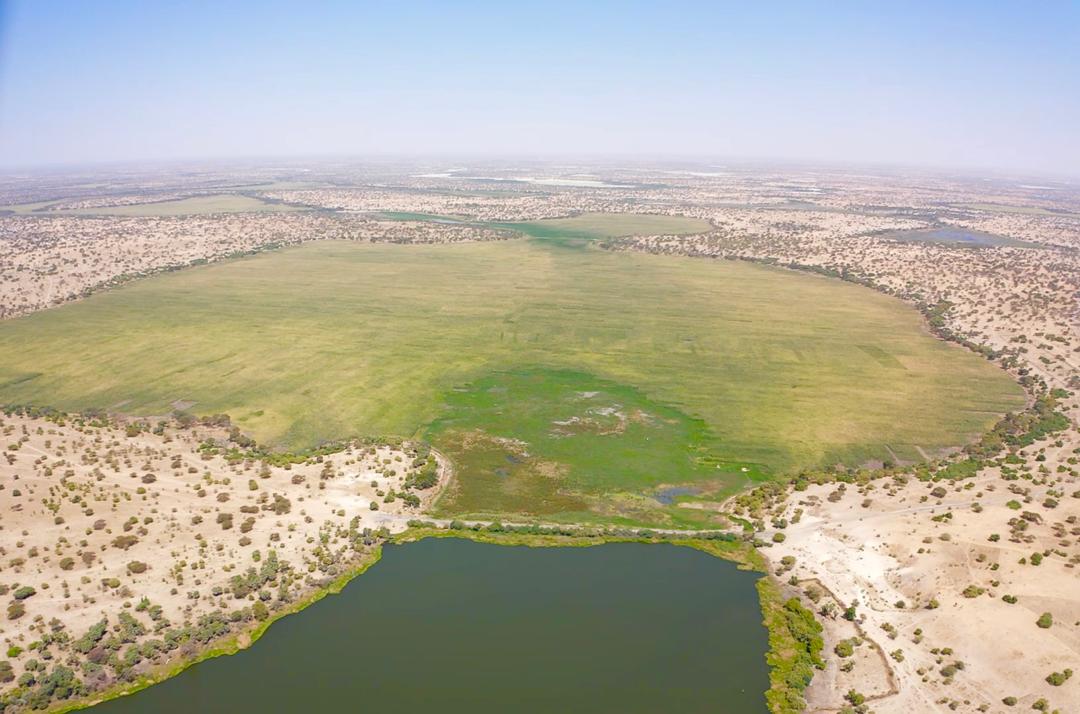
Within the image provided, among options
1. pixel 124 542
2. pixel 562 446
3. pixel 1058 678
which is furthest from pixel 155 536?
pixel 1058 678

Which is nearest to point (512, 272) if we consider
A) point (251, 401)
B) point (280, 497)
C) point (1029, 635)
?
point (251, 401)

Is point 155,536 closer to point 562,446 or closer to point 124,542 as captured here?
point 124,542

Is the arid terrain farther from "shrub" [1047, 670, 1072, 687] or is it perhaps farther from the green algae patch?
the green algae patch

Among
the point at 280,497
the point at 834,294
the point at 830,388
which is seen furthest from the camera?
the point at 834,294

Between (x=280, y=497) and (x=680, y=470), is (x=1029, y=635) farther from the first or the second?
(x=280, y=497)

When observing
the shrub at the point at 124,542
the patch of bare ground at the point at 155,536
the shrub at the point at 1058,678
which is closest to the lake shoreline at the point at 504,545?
the patch of bare ground at the point at 155,536

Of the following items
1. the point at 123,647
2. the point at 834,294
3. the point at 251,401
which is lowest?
the point at 123,647

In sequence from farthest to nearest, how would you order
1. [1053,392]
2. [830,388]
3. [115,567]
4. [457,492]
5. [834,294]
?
[834,294] → [830,388] → [1053,392] → [457,492] → [115,567]

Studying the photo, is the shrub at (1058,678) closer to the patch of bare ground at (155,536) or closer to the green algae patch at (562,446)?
the green algae patch at (562,446)
